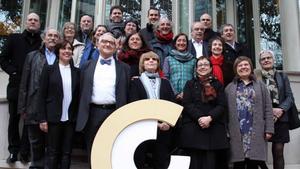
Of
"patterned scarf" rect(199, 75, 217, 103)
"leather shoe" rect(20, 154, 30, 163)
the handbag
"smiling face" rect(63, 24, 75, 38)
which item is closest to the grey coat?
"patterned scarf" rect(199, 75, 217, 103)

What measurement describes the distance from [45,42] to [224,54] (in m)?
2.24

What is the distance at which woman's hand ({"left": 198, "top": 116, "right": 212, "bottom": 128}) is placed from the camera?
4566mm

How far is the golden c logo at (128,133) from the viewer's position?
3.66 metres

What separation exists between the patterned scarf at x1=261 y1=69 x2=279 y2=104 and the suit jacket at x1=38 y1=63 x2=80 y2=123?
2.28m

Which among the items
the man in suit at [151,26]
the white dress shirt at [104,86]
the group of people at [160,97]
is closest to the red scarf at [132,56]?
the group of people at [160,97]

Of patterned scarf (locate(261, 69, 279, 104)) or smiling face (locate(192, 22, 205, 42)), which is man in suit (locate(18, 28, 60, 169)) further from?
patterned scarf (locate(261, 69, 279, 104))

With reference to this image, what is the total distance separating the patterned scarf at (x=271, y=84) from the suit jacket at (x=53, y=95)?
228 centimetres

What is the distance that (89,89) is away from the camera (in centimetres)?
456

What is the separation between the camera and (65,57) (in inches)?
188

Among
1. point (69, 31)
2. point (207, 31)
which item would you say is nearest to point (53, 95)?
point (69, 31)

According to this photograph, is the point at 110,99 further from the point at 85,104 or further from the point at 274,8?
the point at 274,8

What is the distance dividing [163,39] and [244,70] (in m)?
1.20

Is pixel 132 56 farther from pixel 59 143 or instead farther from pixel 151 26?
pixel 59 143

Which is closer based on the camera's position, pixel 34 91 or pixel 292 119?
pixel 34 91
